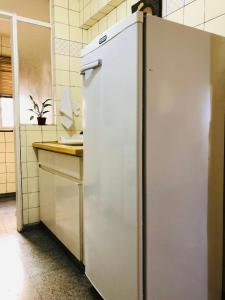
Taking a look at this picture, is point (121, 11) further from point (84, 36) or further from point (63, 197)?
point (63, 197)

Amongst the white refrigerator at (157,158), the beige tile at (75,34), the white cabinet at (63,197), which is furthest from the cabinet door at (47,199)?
the beige tile at (75,34)

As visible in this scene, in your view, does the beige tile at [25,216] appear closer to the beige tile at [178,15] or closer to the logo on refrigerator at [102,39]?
the logo on refrigerator at [102,39]

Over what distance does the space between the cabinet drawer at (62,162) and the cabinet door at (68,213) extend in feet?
0.21

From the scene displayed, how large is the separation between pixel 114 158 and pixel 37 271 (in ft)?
3.58

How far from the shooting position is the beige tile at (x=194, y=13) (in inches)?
51.6

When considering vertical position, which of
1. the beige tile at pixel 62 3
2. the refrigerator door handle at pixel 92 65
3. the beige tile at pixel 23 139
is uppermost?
the beige tile at pixel 62 3

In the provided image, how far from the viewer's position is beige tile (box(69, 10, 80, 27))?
2.31 m

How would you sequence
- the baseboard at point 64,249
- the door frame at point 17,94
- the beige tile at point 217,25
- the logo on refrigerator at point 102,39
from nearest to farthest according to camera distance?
the logo on refrigerator at point 102,39
the beige tile at point 217,25
the baseboard at point 64,249
the door frame at point 17,94

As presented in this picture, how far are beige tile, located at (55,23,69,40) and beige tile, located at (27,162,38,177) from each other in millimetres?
1251

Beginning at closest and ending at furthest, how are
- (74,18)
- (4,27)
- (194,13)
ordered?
(194,13), (74,18), (4,27)

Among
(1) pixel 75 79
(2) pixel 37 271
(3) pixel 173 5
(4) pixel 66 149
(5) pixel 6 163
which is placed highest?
(3) pixel 173 5

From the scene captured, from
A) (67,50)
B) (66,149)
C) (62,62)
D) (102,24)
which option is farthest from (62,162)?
(102,24)

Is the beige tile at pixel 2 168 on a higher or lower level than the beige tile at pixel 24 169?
lower

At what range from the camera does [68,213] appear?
1.59m
